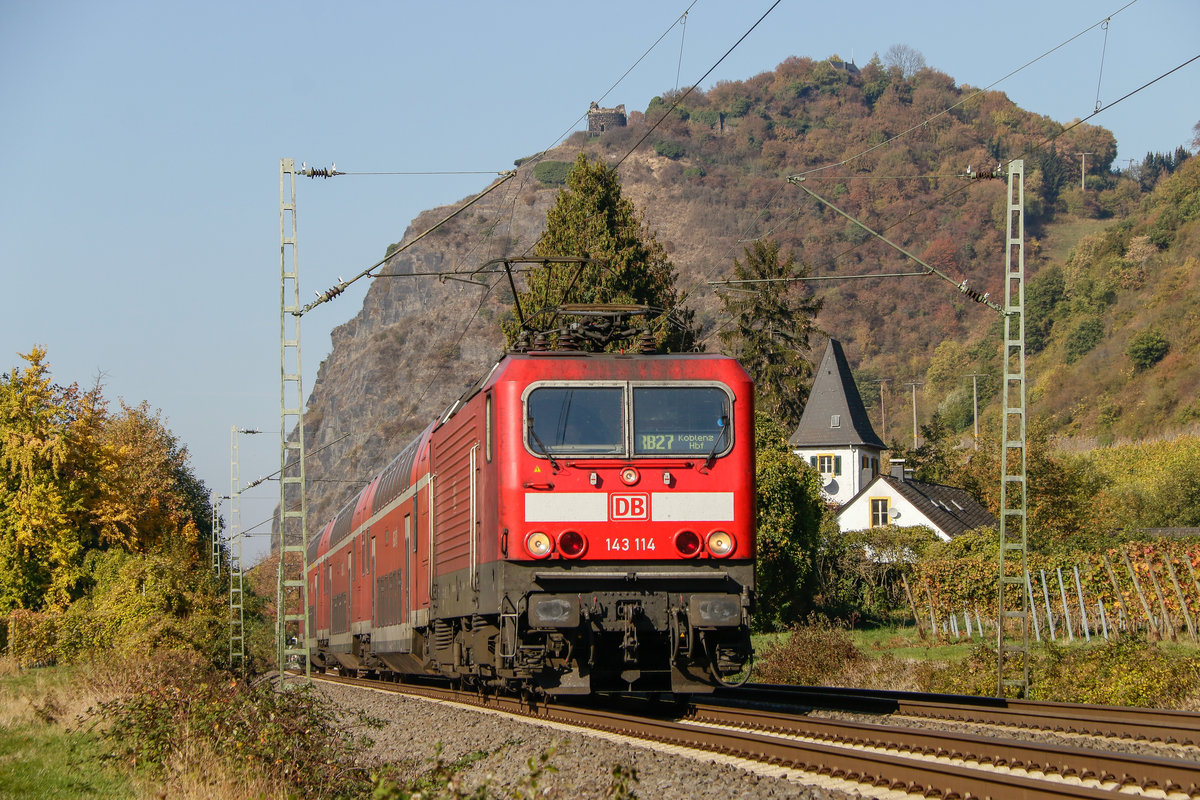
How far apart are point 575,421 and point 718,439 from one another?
4.88 ft

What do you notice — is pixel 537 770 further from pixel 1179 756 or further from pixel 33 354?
pixel 33 354

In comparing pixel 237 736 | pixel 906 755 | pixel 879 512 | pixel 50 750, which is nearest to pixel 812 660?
pixel 906 755

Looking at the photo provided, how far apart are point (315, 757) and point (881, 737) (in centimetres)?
509

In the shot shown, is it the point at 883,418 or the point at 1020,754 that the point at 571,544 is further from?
the point at 883,418

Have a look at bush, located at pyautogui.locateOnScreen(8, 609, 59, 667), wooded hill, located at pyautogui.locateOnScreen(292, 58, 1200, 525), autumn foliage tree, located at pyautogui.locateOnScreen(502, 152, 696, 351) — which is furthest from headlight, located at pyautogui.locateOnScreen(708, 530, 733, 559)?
wooded hill, located at pyautogui.locateOnScreen(292, 58, 1200, 525)

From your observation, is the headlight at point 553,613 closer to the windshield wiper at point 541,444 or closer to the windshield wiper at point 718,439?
the windshield wiper at point 541,444

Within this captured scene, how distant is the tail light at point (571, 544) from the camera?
12.0 metres

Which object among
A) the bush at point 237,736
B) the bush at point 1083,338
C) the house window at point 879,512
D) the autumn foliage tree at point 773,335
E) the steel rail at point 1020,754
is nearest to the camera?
the steel rail at point 1020,754

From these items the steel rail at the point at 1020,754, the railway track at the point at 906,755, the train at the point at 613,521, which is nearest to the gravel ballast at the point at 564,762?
the railway track at the point at 906,755

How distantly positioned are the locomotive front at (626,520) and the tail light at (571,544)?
0.05ft

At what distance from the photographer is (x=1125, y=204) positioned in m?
175

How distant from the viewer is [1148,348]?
9588 centimetres

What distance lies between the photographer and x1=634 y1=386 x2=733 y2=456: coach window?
12.4 meters

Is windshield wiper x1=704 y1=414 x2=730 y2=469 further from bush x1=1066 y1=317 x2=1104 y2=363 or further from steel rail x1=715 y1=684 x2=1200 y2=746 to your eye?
bush x1=1066 y1=317 x2=1104 y2=363
